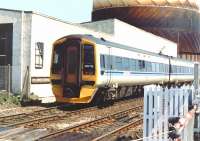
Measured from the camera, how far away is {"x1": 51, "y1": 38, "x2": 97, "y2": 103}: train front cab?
20.6 metres

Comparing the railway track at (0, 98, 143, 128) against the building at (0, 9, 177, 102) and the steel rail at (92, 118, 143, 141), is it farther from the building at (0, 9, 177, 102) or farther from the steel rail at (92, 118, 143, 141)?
the building at (0, 9, 177, 102)

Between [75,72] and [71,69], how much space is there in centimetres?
30

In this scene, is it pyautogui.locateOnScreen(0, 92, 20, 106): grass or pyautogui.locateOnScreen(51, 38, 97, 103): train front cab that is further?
pyautogui.locateOnScreen(0, 92, 20, 106): grass

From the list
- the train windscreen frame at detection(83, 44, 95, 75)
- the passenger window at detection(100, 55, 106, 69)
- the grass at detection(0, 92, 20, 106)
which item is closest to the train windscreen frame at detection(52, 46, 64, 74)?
the train windscreen frame at detection(83, 44, 95, 75)

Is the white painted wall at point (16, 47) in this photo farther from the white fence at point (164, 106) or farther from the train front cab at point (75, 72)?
the white fence at point (164, 106)

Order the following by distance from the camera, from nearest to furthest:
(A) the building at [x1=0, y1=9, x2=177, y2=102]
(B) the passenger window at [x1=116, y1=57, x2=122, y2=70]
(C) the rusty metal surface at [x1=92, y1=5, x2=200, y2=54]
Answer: (B) the passenger window at [x1=116, y1=57, x2=122, y2=70] → (A) the building at [x1=0, y1=9, x2=177, y2=102] → (C) the rusty metal surface at [x1=92, y1=5, x2=200, y2=54]

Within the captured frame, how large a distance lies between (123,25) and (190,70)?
11.3 meters

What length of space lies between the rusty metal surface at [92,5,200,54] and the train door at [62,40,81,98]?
126ft

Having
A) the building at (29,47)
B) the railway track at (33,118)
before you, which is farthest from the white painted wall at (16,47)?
the railway track at (33,118)

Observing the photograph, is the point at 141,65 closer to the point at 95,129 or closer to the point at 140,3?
the point at 95,129

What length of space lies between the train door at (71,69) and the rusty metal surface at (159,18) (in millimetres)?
38268

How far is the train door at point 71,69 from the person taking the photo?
20703 millimetres

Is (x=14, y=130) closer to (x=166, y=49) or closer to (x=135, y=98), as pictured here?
(x=135, y=98)

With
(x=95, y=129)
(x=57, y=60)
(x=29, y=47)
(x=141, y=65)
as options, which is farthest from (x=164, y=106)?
(x=141, y=65)
